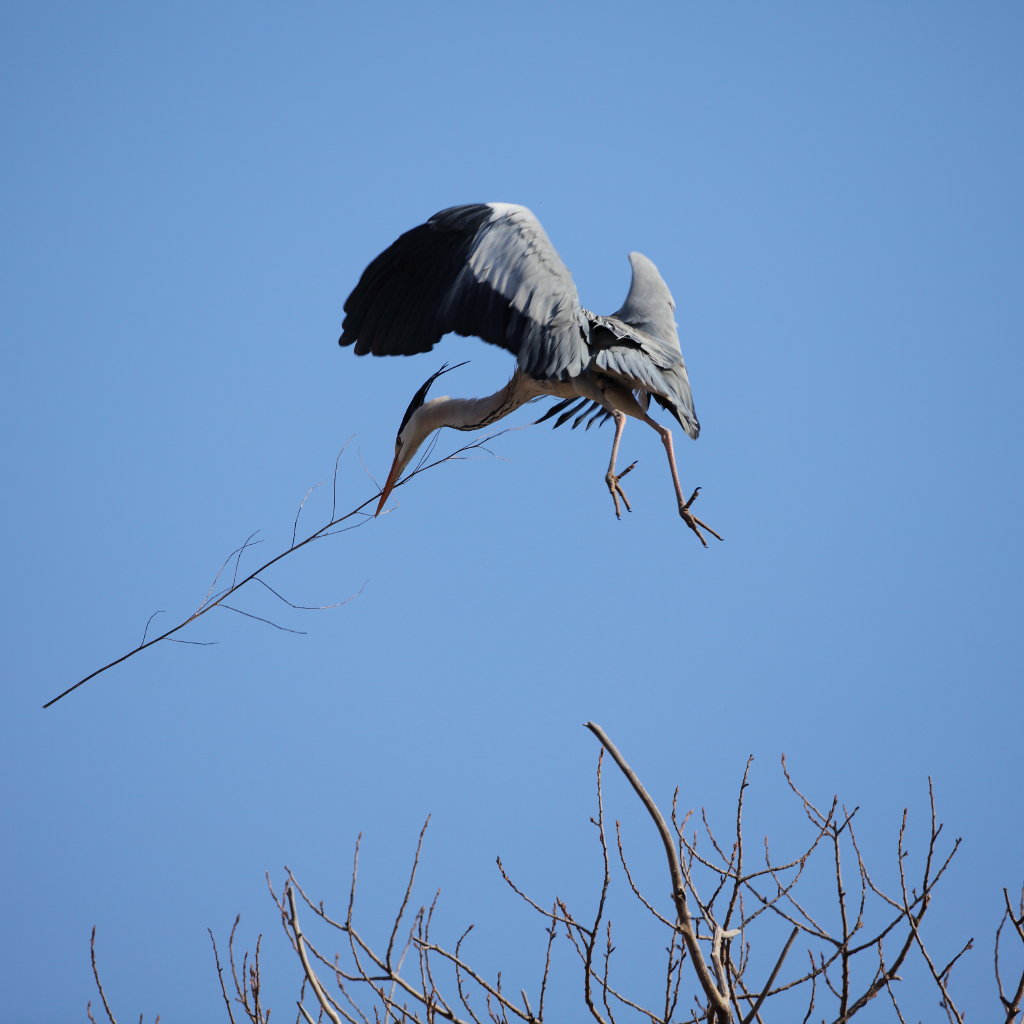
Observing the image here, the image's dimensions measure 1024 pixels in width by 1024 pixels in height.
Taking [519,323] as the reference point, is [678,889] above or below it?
below

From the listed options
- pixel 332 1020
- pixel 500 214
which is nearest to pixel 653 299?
pixel 500 214

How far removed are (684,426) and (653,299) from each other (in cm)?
105

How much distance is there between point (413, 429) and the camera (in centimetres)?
539

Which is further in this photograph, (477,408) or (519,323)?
(477,408)

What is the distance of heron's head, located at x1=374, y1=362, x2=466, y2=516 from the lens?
5281 mm

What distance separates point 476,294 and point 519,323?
0.72ft

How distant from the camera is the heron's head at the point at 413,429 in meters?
5.28

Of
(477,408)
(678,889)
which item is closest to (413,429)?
(477,408)

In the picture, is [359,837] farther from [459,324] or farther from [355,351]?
[355,351]

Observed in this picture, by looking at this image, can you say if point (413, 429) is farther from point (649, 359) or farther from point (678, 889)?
point (678, 889)

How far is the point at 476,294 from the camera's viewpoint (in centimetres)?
452

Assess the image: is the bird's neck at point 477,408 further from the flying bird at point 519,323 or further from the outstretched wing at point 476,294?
the outstretched wing at point 476,294

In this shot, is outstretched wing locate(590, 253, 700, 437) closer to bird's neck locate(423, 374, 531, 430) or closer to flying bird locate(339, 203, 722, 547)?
flying bird locate(339, 203, 722, 547)

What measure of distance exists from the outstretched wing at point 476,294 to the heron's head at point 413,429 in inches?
13.4
